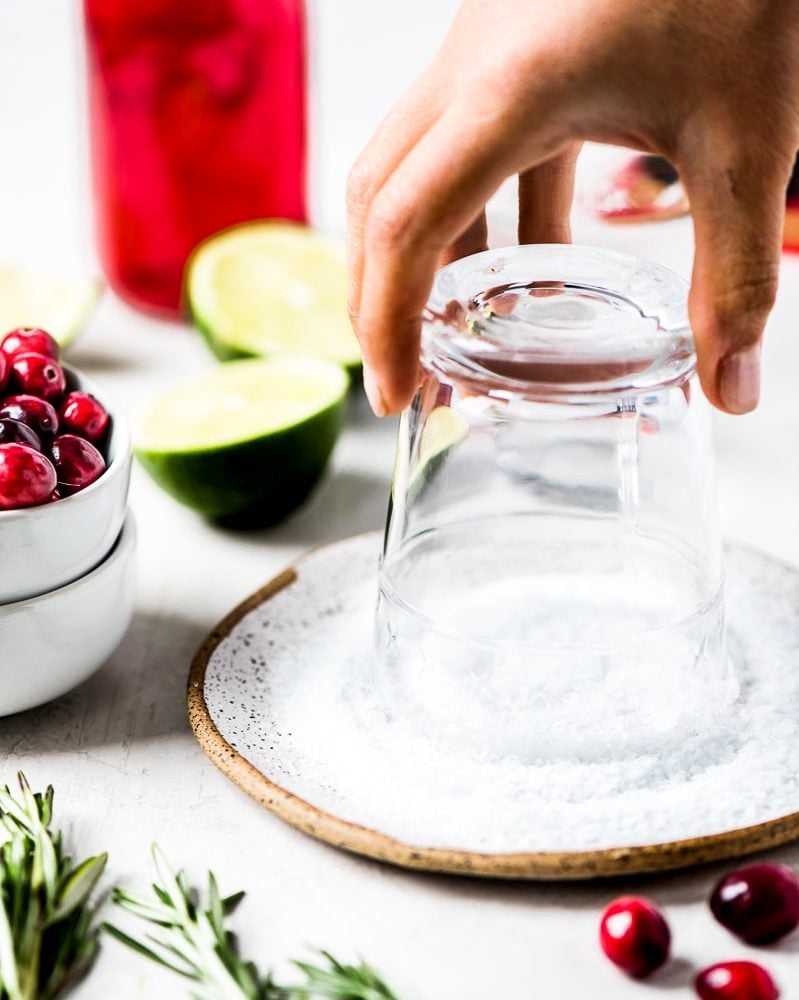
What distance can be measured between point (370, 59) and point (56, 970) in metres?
1.62

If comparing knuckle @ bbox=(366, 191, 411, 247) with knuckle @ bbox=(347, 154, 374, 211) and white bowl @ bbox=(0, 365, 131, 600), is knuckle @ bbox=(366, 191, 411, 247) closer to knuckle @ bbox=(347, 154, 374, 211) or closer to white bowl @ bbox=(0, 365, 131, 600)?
knuckle @ bbox=(347, 154, 374, 211)

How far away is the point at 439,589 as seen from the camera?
0.90m

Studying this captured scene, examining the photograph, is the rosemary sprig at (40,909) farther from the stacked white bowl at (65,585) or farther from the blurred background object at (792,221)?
the blurred background object at (792,221)

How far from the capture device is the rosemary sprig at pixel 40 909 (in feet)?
2.14

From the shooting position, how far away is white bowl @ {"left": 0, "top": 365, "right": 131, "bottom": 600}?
768 millimetres

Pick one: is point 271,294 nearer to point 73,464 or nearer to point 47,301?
point 47,301

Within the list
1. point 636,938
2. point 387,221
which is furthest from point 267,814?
point 387,221

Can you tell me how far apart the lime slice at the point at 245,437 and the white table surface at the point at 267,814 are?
0.04m

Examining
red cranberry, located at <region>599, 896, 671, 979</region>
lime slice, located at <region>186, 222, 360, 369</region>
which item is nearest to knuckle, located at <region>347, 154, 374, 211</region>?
red cranberry, located at <region>599, 896, 671, 979</region>

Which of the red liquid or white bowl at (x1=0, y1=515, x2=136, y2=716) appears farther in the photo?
the red liquid

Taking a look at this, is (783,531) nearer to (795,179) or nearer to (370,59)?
(795,179)

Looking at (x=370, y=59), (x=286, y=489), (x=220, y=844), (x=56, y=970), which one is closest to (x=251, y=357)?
(x=286, y=489)

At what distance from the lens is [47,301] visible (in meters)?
1.40

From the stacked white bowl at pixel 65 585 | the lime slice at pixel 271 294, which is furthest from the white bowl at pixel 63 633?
the lime slice at pixel 271 294
